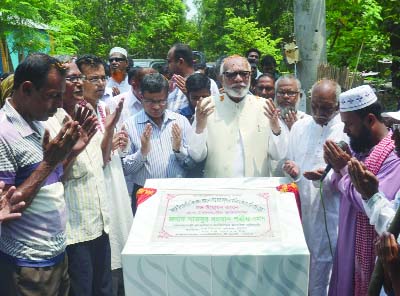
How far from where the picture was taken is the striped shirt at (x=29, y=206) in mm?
2496

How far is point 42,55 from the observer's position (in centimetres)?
270

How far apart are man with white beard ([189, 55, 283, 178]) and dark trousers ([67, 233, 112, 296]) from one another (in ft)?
3.54

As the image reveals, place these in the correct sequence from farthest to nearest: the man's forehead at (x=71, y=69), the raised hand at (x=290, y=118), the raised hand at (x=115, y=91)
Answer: the raised hand at (x=115, y=91) < the raised hand at (x=290, y=118) < the man's forehead at (x=71, y=69)

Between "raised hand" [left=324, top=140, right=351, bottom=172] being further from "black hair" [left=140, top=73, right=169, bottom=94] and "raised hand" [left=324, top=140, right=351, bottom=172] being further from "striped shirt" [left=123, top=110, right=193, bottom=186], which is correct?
"black hair" [left=140, top=73, right=169, bottom=94]

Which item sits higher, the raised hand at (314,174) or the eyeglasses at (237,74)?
the eyeglasses at (237,74)

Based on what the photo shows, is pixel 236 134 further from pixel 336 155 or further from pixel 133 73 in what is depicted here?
pixel 133 73

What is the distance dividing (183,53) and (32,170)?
369 cm

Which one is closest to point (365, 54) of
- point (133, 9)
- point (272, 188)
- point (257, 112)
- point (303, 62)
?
point (303, 62)

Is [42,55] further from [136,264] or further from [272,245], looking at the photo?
[272,245]

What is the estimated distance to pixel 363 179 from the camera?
2691mm

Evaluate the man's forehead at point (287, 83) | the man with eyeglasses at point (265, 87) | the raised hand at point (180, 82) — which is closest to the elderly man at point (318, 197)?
the man's forehead at point (287, 83)

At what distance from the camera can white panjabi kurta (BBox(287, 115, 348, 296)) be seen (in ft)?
13.2

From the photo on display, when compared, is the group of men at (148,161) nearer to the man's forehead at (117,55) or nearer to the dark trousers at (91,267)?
the dark trousers at (91,267)

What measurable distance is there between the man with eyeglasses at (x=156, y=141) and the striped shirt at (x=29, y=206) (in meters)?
1.35
